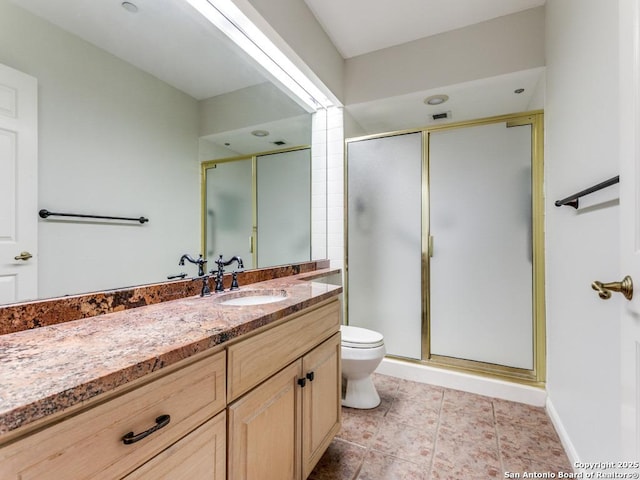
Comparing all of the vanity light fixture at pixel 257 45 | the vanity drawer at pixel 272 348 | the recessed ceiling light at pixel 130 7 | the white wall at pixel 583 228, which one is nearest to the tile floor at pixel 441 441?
the white wall at pixel 583 228

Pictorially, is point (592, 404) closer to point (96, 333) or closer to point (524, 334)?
point (524, 334)

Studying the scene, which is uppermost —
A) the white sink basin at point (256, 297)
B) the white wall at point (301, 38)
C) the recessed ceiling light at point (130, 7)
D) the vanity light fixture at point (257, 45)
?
the white wall at point (301, 38)

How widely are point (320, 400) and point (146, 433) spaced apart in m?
0.87

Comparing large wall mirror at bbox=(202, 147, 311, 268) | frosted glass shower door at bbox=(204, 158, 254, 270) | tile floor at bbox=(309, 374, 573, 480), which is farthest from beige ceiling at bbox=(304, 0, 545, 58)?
tile floor at bbox=(309, 374, 573, 480)

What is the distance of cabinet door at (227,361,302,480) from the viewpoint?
89 cm

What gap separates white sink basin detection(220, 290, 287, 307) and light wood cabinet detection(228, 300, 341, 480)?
0.27 meters

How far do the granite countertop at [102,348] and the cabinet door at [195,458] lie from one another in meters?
0.20

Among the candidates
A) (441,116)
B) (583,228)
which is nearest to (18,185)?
(583,228)

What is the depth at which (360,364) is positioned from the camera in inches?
75.3

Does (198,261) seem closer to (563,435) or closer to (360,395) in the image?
(360,395)

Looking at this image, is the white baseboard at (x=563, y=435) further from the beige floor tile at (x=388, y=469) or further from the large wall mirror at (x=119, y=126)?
the large wall mirror at (x=119, y=126)

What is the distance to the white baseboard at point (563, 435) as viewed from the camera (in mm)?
1441

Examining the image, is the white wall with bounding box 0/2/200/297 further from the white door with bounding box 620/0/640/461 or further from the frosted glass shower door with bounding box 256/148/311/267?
the white door with bounding box 620/0/640/461

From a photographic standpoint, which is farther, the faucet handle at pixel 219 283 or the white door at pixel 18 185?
the faucet handle at pixel 219 283
